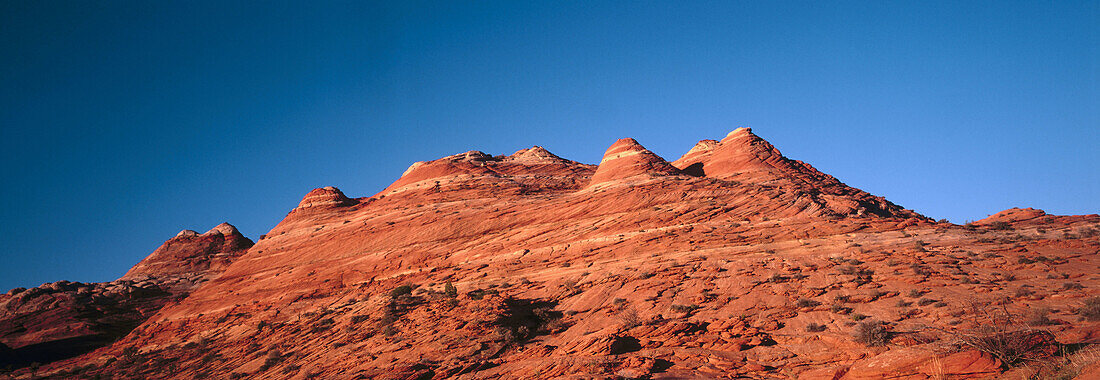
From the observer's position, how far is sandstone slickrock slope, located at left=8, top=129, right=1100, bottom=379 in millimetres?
13984

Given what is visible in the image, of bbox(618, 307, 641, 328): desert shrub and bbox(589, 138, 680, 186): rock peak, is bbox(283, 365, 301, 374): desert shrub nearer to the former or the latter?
bbox(618, 307, 641, 328): desert shrub

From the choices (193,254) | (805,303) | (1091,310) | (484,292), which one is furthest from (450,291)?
(193,254)

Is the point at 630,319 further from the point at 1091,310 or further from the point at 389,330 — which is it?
the point at 1091,310

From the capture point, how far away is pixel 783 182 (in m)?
37.0

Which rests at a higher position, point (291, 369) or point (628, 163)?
point (628, 163)

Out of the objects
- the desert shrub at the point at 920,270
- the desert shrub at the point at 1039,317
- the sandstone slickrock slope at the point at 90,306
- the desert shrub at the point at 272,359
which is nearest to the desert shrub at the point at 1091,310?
the desert shrub at the point at 1039,317

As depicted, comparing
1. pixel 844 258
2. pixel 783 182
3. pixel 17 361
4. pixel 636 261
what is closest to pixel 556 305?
pixel 636 261

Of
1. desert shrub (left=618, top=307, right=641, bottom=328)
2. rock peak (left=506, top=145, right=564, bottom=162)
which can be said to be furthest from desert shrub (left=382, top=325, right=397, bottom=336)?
rock peak (left=506, top=145, right=564, bottom=162)

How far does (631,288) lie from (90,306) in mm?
43184

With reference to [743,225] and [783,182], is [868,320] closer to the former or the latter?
[743,225]

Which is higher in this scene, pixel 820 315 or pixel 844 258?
pixel 844 258

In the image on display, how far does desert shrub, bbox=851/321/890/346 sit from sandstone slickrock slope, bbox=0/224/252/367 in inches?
1748

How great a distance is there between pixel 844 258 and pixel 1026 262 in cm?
581

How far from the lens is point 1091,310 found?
42.9ft
